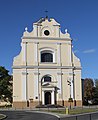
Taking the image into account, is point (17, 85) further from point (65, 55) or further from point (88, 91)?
point (88, 91)

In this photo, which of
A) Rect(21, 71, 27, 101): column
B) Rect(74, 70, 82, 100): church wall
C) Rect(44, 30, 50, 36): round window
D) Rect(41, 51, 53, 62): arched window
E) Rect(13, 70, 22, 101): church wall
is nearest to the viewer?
Rect(21, 71, 27, 101): column

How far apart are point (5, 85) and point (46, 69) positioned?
36.3 ft

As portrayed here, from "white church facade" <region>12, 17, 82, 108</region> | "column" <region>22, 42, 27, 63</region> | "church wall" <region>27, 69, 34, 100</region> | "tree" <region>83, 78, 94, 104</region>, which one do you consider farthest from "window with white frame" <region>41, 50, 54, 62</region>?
"tree" <region>83, 78, 94, 104</region>

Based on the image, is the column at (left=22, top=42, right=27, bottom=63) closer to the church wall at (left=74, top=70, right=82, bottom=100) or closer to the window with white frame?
the window with white frame

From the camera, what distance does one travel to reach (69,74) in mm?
72875

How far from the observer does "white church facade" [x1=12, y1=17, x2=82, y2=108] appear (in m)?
70.2

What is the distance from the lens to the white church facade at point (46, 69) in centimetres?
7025

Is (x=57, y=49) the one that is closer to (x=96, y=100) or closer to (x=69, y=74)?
(x=69, y=74)

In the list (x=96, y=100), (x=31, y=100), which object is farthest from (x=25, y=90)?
(x=96, y=100)

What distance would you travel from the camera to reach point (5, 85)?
75.1 m

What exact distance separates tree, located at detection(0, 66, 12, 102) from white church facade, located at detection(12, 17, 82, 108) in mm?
5473

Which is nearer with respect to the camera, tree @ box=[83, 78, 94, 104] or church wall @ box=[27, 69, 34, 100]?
church wall @ box=[27, 69, 34, 100]

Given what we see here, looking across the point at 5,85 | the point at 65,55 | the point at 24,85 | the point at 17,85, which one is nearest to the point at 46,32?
the point at 65,55

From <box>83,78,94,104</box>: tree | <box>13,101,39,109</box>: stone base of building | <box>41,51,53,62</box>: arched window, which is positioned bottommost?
<box>13,101,39,109</box>: stone base of building
